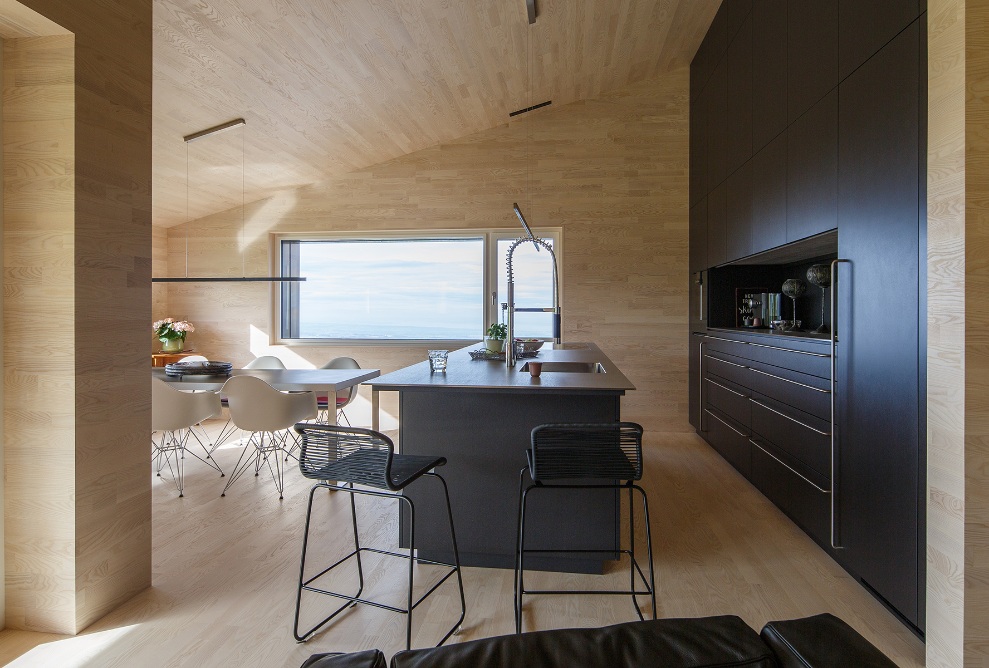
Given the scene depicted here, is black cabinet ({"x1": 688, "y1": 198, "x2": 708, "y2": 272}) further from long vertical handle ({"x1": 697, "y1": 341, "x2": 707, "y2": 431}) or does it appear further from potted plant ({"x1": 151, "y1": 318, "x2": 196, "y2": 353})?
potted plant ({"x1": 151, "y1": 318, "x2": 196, "y2": 353})

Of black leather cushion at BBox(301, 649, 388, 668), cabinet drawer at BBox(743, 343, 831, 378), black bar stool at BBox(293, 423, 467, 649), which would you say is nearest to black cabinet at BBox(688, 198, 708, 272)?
cabinet drawer at BBox(743, 343, 831, 378)

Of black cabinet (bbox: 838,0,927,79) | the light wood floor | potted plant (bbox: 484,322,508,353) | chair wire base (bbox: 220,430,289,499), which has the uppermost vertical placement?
black cabinet (bbox: 838,0,927,79)

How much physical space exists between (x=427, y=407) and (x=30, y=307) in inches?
59.3

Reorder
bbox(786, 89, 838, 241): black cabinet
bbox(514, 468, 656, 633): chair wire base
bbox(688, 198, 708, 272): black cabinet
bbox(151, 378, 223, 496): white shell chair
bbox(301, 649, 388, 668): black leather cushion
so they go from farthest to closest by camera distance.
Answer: bbox(688, 198, 708, 272): black cabinet < bbox(151, 378, 223, 496): white shell chair < bbox(786, 89, 838, 241): black cabinet < bbox(514, 468, 656, 633): chair wire base < bbox(301, 649, 388, 668): black leather cushion

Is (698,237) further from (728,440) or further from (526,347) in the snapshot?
(526,347)

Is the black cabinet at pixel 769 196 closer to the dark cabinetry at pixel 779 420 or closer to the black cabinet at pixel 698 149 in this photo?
the dark cabinetry at pixel 779 420

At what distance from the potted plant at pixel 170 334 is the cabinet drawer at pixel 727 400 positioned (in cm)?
509

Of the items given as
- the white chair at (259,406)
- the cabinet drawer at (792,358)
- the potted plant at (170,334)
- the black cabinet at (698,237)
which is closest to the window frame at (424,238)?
the potted plant at (170,334)

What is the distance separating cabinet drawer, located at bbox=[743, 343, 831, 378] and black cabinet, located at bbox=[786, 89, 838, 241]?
0.60 m

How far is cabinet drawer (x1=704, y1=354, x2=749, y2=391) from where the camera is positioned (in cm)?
414

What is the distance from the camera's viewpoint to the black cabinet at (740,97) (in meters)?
4.11

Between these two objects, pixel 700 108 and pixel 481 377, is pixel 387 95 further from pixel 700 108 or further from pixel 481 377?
pixel 481 377

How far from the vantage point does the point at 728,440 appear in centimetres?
456

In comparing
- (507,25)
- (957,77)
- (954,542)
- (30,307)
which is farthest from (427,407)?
(507,25)
